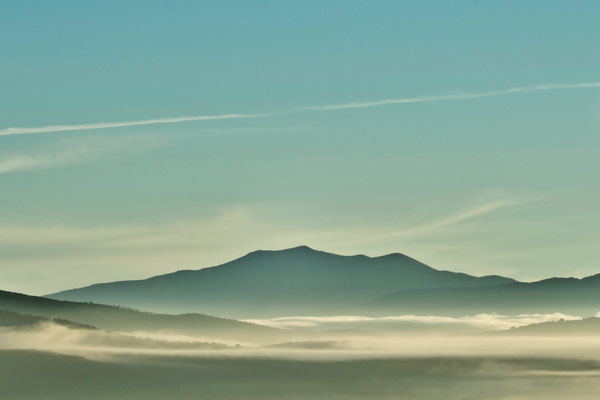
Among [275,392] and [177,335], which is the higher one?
[177,335]

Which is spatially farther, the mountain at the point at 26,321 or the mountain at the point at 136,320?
the mountain at the point at 136,320

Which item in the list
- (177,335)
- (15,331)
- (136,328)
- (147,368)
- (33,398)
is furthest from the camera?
(136,328)

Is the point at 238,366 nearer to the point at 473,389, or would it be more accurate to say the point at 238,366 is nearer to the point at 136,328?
the point at 473,389

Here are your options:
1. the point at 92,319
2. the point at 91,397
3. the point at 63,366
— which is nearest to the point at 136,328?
the point at 92,319

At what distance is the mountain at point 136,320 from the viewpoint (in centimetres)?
13338

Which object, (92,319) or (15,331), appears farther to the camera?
(92,319)

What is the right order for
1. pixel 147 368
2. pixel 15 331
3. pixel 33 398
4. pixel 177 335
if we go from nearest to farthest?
pixel 33 398, pixel 147 368, pixel 15 331, pixel 177 335

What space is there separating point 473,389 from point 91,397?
23842mm

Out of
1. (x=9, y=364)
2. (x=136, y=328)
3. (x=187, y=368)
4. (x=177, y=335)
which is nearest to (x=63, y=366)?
(x=9, y=364)

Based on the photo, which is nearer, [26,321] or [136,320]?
[26,321]

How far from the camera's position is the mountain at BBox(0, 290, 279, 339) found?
133375 millimetres

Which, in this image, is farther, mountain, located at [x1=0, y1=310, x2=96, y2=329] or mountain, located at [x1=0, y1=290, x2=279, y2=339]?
mountain, located at [x1=0, y1=290, x2=279, y2=339]

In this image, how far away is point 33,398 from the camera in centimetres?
7175

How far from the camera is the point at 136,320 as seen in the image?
139m
